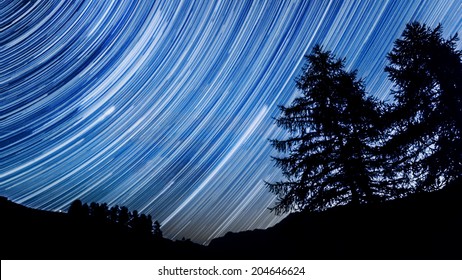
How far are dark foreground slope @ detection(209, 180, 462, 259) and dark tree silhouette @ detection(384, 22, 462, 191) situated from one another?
2.75 ft

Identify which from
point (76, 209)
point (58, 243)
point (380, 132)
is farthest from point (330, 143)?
point (76, 209)

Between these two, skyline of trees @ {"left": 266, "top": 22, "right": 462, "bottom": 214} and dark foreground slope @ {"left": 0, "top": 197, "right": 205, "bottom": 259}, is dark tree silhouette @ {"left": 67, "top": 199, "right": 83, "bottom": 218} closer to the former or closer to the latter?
dark foreground slope @ {"left": 0, "top": 197, "right": 205, "bottom": 259}

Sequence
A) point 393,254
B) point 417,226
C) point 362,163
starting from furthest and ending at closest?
point 362,163 → point 417,226 → point 393,254

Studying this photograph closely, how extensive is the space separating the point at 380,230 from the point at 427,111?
4535 mm

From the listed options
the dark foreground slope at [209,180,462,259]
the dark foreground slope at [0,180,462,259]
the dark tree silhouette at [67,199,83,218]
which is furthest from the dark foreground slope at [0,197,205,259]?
the dark tree silhouette at [67,199,83,218]

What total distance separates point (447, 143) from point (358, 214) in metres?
3.74

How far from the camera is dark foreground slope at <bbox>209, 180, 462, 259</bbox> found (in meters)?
5.10

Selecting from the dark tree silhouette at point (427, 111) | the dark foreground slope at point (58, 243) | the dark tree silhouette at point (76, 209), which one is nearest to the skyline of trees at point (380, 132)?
the dark tree silhouette at point (427, 111)

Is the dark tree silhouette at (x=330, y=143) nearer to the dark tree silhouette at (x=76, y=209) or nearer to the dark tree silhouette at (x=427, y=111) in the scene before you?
the dark tree silhouette at (x=427, y=111)

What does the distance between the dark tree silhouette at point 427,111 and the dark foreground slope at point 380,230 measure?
2.75 feet
